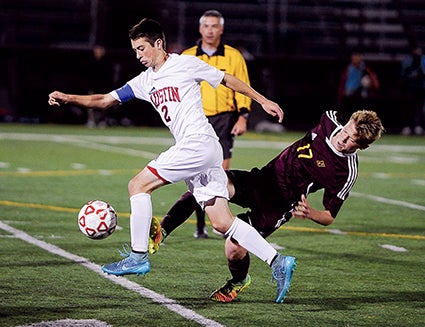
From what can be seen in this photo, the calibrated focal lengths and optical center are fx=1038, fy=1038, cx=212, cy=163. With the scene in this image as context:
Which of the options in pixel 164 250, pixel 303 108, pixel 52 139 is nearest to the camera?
pixel 164 250

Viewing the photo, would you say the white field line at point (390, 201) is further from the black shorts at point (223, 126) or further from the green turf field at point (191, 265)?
the black shorts at point (223, 126)

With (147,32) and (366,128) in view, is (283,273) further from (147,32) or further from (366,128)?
(147,32)

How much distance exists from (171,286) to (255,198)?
3.05ft

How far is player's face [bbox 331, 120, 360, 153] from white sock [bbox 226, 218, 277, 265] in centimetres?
89

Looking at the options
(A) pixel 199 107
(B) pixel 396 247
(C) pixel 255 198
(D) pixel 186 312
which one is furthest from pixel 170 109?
(B) pixel 396 247

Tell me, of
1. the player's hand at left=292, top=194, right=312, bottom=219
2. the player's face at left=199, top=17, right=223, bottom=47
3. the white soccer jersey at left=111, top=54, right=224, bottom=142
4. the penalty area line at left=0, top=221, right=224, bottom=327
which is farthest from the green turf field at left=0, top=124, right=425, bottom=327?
the player's face at left=199, top=17, right=223, bottom=47

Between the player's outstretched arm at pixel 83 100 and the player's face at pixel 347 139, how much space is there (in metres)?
1.86

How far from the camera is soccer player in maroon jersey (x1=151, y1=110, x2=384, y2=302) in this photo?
7.42 metres

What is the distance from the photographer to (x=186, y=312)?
6.96 meters

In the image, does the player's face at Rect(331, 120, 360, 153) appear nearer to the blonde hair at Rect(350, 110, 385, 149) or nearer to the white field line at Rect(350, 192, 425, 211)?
the blonde hair at Rect(350, 110, 385, 149)

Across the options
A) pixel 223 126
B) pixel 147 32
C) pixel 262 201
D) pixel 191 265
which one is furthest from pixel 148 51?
pixel 223 126

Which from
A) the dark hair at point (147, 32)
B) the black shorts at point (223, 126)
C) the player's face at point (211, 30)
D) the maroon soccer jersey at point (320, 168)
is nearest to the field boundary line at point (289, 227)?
the black shorts at point (223, 126)

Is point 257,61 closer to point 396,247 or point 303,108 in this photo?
point 303,108

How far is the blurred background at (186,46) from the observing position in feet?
93.9
